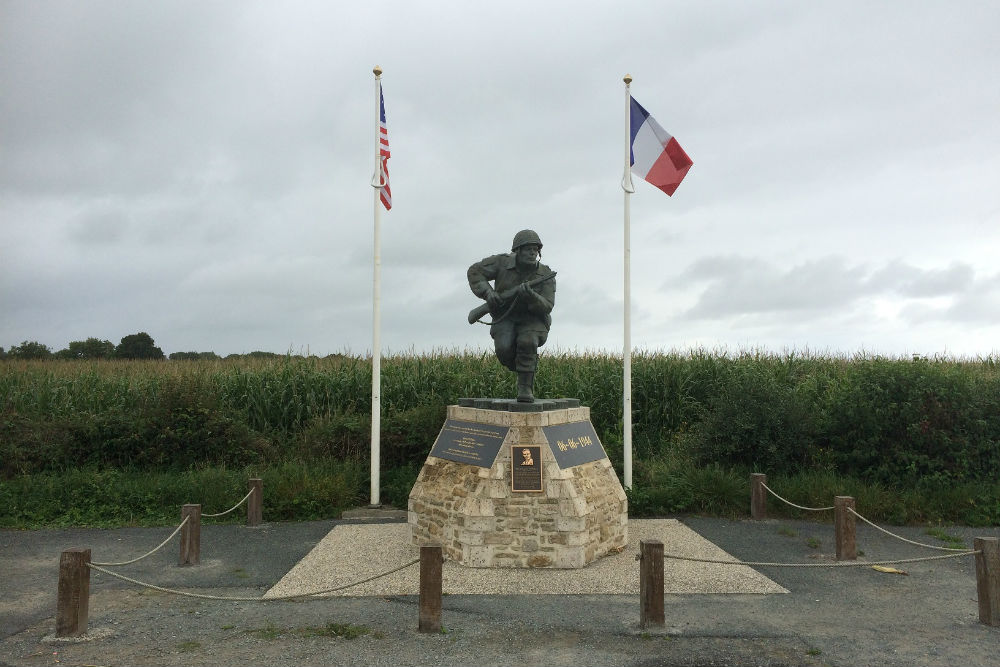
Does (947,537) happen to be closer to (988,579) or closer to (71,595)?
(988,579)

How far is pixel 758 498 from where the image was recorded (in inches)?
416

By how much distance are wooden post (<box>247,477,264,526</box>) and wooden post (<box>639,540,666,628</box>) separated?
652 centimetres

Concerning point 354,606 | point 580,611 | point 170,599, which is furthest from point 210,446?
point 580,611

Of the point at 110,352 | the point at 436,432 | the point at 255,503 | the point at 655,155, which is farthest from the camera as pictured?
the point at 110,352

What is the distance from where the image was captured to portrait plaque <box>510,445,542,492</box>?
25.2ft

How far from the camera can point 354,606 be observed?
662 cm

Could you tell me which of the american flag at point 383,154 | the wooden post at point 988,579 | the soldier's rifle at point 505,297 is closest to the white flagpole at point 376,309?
the american flag at point 383,154

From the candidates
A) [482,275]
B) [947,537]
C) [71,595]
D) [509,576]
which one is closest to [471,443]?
[509,576]

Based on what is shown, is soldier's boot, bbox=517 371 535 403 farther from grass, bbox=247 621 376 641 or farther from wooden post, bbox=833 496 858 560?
wooden post, bbox=833 496 858 560

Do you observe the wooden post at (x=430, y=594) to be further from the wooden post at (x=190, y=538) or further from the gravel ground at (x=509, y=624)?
the wooden post at (x=190, y=538)

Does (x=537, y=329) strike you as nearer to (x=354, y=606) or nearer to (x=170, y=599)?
(x=354, y=606)

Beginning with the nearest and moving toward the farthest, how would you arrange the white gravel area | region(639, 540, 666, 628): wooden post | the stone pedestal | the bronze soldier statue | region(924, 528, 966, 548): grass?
region(639, 540, 666, 628): wooden post → the white gravel area → the stone pedestal → the bronze soldier statue → region(924, 528, 966, 548): grass

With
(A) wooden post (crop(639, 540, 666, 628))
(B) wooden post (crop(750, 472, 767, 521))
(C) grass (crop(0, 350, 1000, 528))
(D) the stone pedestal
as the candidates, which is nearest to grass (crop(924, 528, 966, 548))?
(C) grass (crop(0, 350, 1000, 528))

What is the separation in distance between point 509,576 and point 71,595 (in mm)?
4110
